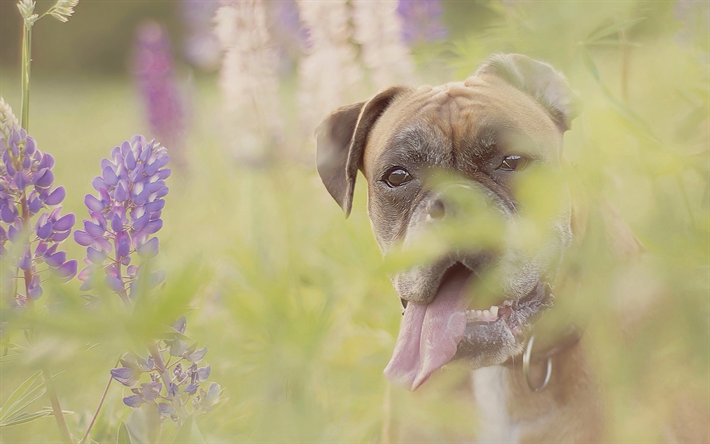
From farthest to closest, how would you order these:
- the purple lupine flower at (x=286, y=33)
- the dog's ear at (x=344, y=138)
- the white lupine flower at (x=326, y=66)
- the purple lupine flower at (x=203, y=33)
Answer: the purple lupine flower at (x=203, y=33) → the purple lupine flower at (x=286, y=33) → the white lupine flower at (x=326, y=66) → the dog's ear at (x=344, y=138)

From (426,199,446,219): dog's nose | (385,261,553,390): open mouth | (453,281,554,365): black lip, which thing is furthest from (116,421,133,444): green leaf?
(453,281,554,365): black lip

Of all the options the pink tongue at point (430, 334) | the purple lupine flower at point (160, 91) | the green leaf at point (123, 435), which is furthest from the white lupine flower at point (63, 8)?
the purple lupine flower at point (160, 91)

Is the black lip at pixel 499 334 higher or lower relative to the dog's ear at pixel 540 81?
lower

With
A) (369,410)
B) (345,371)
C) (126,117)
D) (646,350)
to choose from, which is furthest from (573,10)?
(126,117)

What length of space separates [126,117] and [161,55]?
14.2 feet

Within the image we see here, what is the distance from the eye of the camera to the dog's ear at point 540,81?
193 centimetres

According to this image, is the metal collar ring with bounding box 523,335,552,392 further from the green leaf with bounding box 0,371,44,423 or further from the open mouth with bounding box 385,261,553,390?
the green leaf with bounding box 0,371,44,423

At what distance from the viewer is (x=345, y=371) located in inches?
48.3

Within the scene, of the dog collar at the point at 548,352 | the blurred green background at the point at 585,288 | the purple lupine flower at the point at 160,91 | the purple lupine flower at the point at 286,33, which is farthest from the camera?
the purple lupine flower at the point at 160,91

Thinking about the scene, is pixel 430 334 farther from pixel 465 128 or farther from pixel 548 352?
pixel 465 128

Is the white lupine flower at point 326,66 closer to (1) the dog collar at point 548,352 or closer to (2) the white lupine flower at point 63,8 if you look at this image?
(1) the dog collar at point 548,352

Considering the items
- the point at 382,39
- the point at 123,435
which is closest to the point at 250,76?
A: the point at 382,39

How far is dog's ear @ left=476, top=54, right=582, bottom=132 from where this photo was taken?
1.93 m

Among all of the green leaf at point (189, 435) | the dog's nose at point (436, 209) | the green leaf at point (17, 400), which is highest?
the green leaf at point (17, 400)
